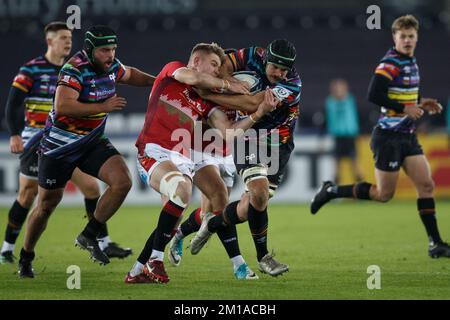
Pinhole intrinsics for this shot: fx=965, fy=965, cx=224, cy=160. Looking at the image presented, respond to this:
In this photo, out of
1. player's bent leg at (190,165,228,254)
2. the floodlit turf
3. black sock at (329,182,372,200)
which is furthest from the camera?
black sock at (329,182,372,200)

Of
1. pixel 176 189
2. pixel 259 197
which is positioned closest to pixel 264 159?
pixel 259 197

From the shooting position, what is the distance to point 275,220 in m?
15.7

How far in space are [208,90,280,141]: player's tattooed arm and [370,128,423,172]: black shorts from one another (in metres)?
2.63

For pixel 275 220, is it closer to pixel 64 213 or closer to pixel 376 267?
pixel 64 213

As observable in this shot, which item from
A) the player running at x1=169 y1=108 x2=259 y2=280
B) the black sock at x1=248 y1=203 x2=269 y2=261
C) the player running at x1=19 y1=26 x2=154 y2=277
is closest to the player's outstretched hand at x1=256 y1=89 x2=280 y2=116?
the player running at x1=169 y1=108 x2=259 y2=280

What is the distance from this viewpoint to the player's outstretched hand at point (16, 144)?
1074 centimetres

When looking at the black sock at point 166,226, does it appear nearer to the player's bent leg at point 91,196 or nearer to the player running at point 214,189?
the player running at point 214,189

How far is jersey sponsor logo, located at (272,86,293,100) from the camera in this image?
356 inches

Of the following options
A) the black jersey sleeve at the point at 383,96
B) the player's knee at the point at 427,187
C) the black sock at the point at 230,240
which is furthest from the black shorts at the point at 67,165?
the player's knee at the point at 427,187

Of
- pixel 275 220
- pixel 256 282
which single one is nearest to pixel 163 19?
pixel 275 220

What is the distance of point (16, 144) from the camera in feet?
35.3

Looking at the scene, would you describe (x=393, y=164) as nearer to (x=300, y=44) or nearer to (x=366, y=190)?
(x=366, y=190)

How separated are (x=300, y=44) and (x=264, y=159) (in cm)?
1122

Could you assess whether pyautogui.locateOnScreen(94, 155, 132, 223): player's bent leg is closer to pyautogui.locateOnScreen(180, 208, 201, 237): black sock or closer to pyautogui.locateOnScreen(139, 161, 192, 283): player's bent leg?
pyautogui.locateOnScreen(139, 161, 192, 283): player's bent leg
